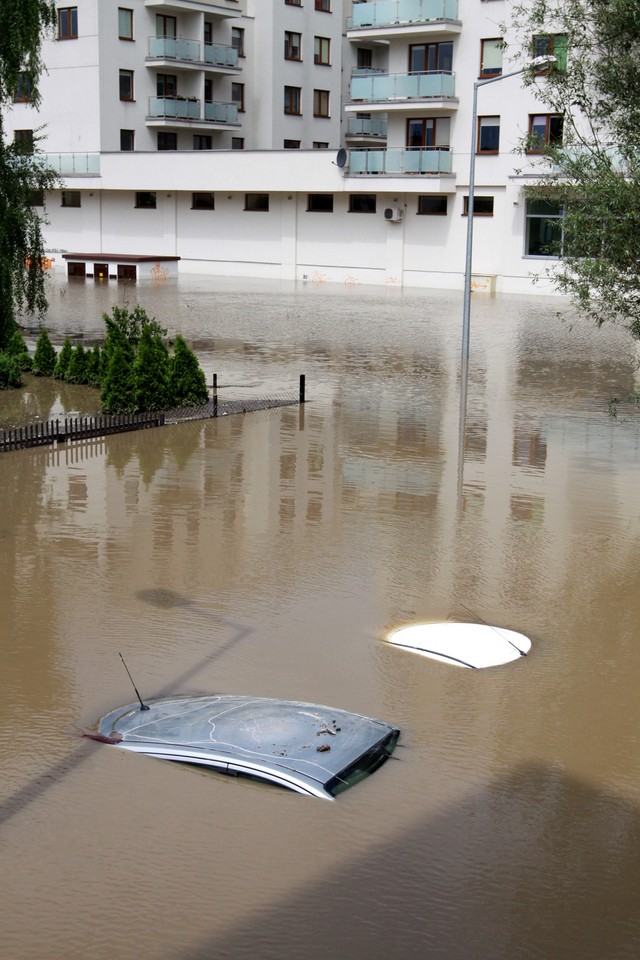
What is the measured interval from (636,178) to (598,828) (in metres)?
8.58

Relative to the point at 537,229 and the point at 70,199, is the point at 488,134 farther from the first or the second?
the point at 70,199

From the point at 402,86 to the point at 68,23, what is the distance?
643 inches

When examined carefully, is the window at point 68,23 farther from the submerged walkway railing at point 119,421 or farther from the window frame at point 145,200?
the submerged walkway railing at point 119,421

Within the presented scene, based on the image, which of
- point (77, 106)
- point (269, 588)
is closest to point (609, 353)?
point (269, 588)

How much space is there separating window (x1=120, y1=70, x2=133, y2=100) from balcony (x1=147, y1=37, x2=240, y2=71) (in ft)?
3.87

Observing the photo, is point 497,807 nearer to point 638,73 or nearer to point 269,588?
point 269,588

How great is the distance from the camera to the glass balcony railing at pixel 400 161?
151 feet

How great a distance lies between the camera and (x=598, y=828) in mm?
8062

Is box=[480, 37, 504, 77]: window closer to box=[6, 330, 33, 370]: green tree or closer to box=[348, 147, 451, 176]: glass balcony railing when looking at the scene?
box=[348, 147, 451, 176]: glass balcony railing

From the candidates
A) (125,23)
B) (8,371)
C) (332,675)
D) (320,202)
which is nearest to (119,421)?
(8,371)

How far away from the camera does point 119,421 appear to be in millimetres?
20969

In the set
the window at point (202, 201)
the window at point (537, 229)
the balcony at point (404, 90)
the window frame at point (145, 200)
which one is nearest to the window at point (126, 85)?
the window frame at point (145, 200)

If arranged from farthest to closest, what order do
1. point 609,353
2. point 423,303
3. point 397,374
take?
point 423,303 < point 609,353 < point 397,374

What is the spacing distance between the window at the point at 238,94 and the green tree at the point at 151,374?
38.1m
